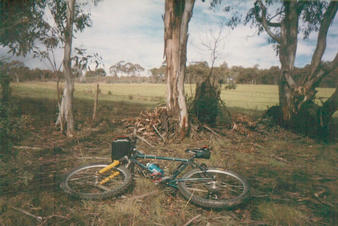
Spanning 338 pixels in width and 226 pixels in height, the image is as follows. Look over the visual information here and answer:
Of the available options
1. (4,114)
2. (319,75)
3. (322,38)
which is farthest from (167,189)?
(322,38)

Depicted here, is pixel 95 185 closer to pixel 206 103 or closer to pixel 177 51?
pixel 177 51

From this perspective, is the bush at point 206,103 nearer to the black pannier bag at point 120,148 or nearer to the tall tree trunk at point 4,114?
the black pannier bag at point 120,148

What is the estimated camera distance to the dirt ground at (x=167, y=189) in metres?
2.58

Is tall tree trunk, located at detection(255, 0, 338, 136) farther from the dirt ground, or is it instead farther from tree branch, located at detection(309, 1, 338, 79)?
the dirt ground

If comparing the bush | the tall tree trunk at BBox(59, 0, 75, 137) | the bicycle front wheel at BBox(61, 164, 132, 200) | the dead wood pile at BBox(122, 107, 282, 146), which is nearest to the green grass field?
the bush

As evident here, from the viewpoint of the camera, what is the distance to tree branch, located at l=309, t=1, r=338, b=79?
763 cm

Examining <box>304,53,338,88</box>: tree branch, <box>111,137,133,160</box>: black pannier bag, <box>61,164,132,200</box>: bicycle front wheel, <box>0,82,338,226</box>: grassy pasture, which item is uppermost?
Result: <box>304,53,338,88</box>: tree branch

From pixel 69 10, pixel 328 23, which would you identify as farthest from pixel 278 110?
pixel 69 10

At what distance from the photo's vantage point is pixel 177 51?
20.6 ft

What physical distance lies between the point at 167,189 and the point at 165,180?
0.34 m

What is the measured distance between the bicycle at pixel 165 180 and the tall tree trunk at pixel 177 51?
3.44 metres

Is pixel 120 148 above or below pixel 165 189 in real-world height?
above

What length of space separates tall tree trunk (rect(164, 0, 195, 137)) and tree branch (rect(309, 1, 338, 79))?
5219 mm

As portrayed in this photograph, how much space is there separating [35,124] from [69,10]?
446 centimetres
